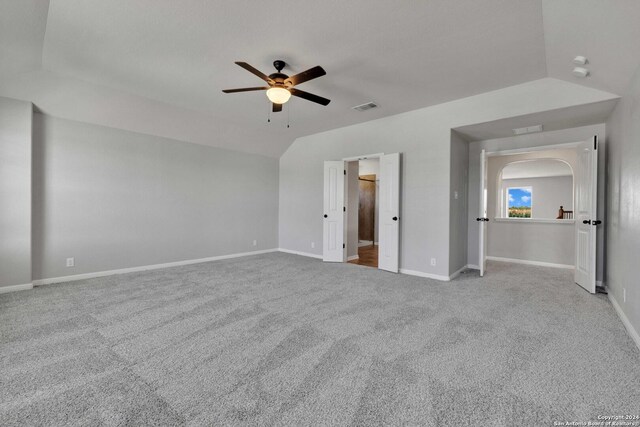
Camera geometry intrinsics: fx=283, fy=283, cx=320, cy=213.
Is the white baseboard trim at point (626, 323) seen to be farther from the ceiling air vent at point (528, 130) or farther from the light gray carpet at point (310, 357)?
the ceiling air vent at point (528, 130)

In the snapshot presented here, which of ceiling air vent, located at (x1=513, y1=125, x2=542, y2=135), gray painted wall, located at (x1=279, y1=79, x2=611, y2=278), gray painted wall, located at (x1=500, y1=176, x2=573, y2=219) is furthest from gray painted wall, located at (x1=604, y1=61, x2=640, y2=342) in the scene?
gray painted wall, located at (x1=500, y1=176, x2=573, y2=219)

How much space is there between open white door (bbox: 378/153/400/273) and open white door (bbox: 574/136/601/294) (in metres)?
2.56

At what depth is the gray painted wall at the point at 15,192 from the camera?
3609 mm

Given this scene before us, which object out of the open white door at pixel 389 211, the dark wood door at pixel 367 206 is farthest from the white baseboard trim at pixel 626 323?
the dark wood door at pixel 367 206

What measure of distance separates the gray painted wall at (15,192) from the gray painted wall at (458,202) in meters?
6.04

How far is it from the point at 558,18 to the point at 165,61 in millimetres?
3773

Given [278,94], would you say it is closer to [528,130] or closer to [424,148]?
[424,148]

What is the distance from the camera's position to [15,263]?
3.72 m

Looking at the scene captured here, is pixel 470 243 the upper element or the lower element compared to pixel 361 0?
lower

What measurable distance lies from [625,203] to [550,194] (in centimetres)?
1034

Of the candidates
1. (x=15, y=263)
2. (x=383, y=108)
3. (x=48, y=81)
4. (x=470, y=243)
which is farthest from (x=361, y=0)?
(x=15, y=263)

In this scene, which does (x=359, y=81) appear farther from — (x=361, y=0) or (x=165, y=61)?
(x=165, y=61)

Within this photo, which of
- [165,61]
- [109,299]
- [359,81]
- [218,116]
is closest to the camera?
[165,61]

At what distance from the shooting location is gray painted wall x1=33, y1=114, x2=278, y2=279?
13.4 ft
